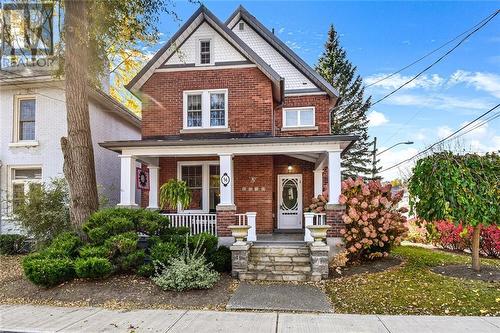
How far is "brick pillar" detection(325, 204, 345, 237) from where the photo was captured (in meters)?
9.38

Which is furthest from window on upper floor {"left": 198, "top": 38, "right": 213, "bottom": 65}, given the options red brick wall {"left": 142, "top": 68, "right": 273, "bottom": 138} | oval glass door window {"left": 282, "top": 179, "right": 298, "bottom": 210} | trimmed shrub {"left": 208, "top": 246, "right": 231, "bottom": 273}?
trimmed shrub {"left": 208, "top": 246, "right": 231, "bottom": 273}

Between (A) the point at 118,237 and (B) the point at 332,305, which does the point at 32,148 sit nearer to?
(A) the point at 118,237

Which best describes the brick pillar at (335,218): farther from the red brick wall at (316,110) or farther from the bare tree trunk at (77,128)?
the bare tree trunk at (77,128)

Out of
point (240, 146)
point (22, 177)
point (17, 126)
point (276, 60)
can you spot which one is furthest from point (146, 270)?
point (276, 60)

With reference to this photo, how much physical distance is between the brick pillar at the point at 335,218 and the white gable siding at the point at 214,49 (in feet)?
20.3

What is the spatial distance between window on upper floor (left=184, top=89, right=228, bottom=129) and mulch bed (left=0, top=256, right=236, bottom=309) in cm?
602

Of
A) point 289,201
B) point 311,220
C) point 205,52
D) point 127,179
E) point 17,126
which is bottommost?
point 311,220

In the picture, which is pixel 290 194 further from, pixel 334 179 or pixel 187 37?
pixel 187 37

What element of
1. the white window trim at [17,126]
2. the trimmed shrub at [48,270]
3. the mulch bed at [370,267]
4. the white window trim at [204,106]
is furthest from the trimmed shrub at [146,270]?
the white window trim at [17,126]

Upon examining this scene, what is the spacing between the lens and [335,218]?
Result: 9406mm

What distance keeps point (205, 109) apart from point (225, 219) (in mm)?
4402

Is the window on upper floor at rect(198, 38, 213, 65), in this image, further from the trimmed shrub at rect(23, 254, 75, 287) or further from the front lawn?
the front lawn

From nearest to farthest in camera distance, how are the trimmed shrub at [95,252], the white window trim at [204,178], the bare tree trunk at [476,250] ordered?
the trimmed shrub at [95,252], the bare tree trunk at [476,250], the white window trim at [204,178]

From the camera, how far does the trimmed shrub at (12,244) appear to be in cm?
1171
